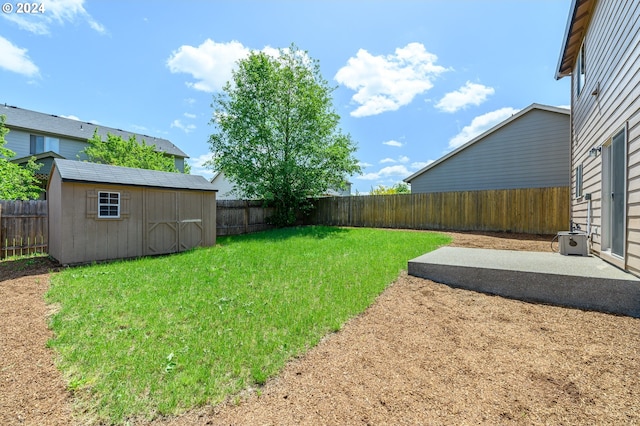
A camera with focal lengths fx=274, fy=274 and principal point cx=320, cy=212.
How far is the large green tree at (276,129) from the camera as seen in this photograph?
13.9 metres

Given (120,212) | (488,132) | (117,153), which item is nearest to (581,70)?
(488,132)

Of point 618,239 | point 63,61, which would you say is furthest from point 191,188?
point 618,239

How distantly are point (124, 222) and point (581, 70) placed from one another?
12868 millimetres

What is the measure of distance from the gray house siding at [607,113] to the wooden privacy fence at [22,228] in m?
13.7

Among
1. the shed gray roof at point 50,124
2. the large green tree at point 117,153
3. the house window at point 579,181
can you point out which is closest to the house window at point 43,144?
the shed gray roof at point 50,124

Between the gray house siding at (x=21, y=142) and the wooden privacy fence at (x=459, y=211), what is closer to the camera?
the wooden privacy fence at (x=459, y=211)

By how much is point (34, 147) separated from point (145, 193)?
1626 cm

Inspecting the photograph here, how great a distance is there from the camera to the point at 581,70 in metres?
6.96

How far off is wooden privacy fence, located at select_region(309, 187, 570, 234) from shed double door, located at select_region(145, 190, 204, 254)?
8.46 meters

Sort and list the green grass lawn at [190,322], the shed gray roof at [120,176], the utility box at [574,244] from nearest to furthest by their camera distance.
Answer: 1. the green grass lawn at [190,322]
2. the utility box at [574,244]
3. the shed gray roof at [120,176]

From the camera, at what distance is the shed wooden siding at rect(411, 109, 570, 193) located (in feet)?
37.9

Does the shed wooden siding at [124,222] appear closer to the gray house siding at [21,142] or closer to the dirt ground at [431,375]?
the dirt ground at [431,375]

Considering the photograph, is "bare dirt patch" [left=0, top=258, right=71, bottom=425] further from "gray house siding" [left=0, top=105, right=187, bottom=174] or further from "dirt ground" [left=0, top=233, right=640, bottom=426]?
"gray house siding" [left=0, top=105, right=187, bottom=174]

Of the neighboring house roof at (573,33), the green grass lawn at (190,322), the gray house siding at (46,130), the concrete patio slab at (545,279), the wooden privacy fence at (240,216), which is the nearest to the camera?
the green grass lawn at (190,322)
